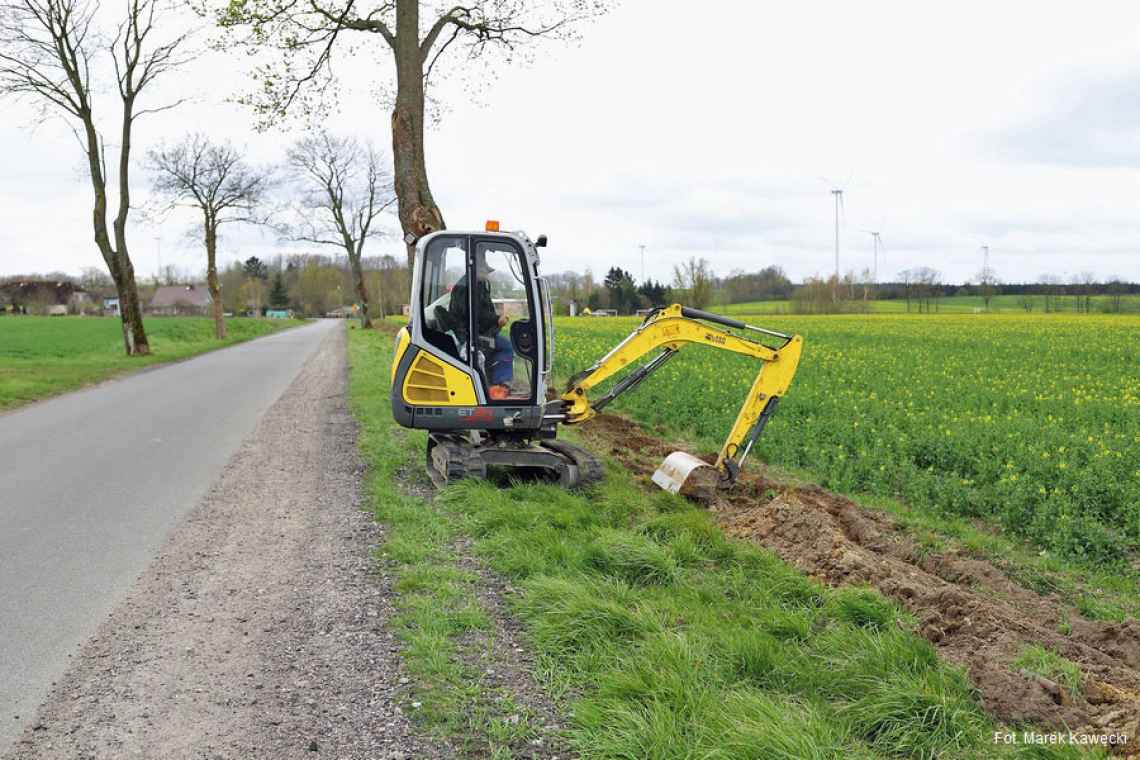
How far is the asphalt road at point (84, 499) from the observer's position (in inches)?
203

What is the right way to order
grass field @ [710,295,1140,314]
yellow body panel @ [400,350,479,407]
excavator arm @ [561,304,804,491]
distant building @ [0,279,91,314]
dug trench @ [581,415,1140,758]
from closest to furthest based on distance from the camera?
1. dug trench @ [581,415,1140,758]
2. excavator arm @ [561,304,804,491]
3. yellow body panel @ [400,350,479,407]
4. grass field @ [710,295,1140,314]
5. distant building @ [0,279,91,314]

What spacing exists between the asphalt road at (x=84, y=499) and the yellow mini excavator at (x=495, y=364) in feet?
8.80

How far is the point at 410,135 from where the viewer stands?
16.2 metres

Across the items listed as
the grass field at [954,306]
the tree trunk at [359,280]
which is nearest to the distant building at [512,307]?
the tree trunk at [359,280]

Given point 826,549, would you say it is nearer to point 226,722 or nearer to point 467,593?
point 467,593

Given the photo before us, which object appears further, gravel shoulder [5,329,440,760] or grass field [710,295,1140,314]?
grass field [710,295,1140,314]

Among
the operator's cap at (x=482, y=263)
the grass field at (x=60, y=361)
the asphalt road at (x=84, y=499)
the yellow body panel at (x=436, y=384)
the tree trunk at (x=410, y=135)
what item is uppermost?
the tree trunk at (x=410, y=135)

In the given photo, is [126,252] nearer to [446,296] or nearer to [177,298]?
[446,296]

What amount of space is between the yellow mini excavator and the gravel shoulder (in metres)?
1.53

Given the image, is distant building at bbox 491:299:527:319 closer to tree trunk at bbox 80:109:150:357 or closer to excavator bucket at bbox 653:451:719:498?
excavator bucket at bbox 653:451:719:498

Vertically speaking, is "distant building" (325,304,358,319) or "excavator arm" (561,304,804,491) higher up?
"distant building" (325,304,358,319)

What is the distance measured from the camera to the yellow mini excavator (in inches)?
347

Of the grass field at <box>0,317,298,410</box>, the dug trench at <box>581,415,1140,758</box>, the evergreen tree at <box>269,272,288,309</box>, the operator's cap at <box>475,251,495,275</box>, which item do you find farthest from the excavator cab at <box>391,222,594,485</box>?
the evergreen tree at <box>269,272,288,309</box>

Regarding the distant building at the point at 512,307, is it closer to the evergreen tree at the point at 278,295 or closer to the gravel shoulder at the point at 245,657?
the gravel shoulder at the point at 245,657
